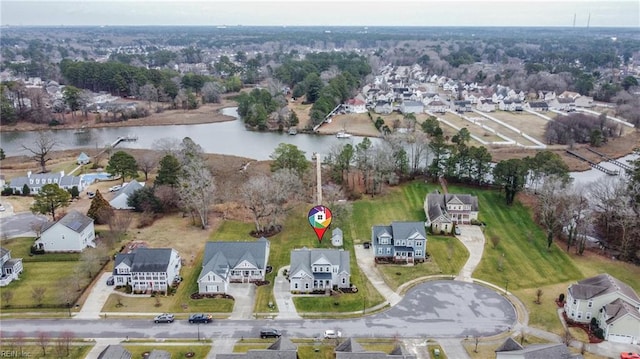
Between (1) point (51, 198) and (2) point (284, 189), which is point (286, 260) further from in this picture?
(1) point (51, 198)

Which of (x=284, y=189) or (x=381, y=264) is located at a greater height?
(x=284, y=189)

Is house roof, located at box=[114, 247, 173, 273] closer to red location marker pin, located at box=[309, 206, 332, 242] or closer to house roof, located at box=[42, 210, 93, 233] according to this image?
house roof, located at box=[42, 210, 93, 233]

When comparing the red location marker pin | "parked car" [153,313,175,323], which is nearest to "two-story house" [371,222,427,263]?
the red location marker pin

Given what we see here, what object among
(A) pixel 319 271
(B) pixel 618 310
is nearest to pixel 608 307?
(B) pixel 618 310

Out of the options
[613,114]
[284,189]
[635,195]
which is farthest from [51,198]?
[613,114]

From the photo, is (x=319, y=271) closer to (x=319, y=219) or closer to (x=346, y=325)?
(x=346, y=325)

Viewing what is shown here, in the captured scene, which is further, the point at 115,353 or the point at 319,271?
the point at 319,271
